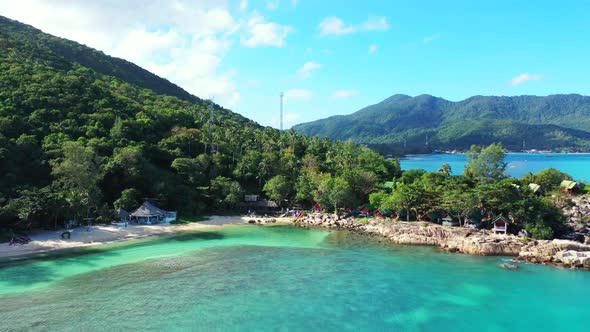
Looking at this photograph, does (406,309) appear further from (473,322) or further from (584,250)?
(584,250)

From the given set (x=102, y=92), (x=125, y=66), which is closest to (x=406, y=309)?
(x=102, y=92)

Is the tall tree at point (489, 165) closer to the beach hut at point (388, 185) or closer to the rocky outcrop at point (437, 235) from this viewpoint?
the beach hut at point (388, 185)

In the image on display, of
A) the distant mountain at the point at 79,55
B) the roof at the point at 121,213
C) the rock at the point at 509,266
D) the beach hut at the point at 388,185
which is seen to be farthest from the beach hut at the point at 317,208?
the distant mountain at the point at 79,55

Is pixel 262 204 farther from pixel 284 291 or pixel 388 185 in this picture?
pixel 284 291

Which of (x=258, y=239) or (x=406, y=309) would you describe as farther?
(x=258, y=239)

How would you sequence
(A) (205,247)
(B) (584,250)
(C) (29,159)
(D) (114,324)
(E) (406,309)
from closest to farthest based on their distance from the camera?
1. (D) (114,324)
2. (E) (406,309)
3. (B) (584,250)
4. (A) (205,247)
5. (C) (29,159)

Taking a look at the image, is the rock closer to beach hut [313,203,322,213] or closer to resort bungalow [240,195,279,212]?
beach hut [313,203,322,213]

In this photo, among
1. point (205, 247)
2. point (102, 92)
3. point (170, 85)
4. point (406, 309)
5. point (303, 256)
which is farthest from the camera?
point (170, 85)
